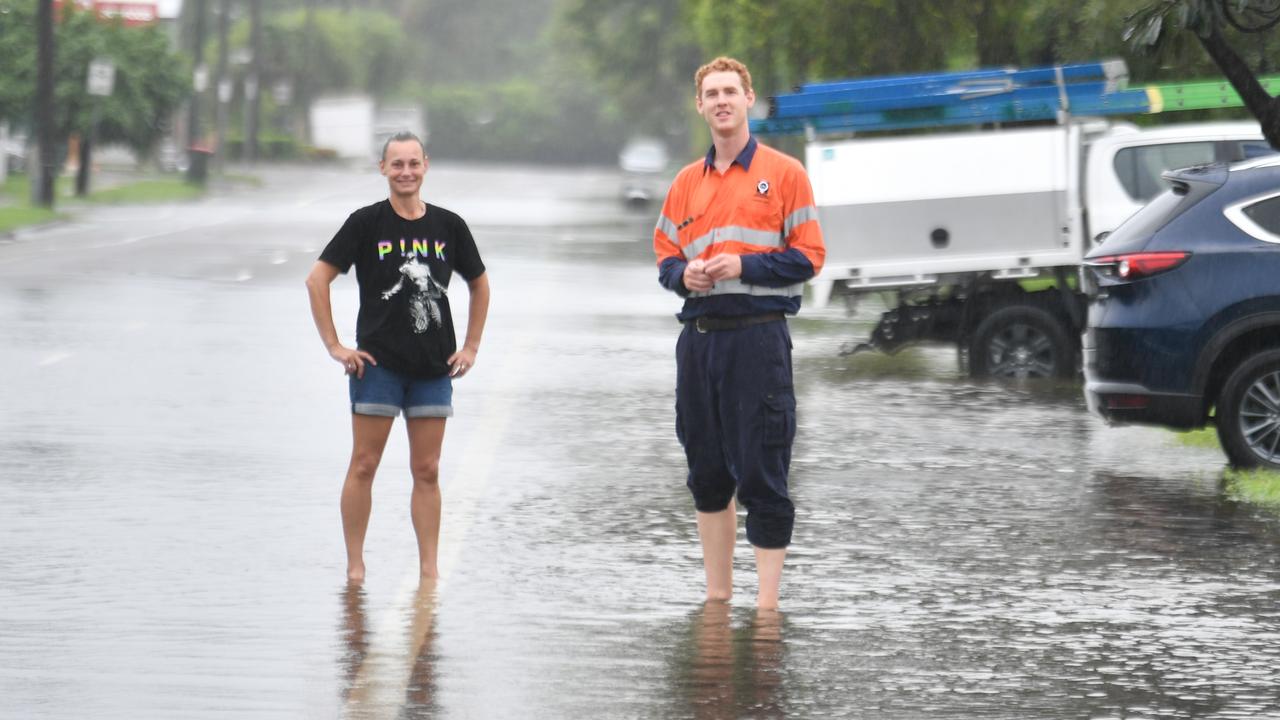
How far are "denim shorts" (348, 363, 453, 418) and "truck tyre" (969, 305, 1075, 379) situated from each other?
9308 millimetres

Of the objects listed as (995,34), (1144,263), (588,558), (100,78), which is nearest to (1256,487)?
(1144,263)

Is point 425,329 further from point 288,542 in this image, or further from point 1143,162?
point 1143,162

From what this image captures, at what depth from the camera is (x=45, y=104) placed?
1667 inches

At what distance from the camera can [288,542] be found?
10141mm

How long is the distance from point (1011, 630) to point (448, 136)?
419 feet

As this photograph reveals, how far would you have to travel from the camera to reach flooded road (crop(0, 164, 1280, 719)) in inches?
293

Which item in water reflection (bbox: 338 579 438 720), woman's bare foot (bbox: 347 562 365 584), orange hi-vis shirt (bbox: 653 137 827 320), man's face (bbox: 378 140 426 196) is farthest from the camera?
woman's bare foot (bbox: 347 562 365 584)

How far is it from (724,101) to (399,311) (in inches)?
59.1

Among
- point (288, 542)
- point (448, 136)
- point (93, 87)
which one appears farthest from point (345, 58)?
point (288, 542)

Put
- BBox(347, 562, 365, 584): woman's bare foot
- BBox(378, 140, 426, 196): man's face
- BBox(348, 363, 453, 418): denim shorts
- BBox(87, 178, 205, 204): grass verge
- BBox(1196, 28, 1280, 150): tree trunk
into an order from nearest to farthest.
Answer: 1. BBox(378, 140, 426, 196): man's face
2. BBox(348, 363, 453, 418): denim shorts
3. BBox(347, 562, 365, 584): woman's bare foot
4. BBox(1196, 28, 1280, 150): tree trunk
5. BBox(87, 178, 205, 204): grass verge

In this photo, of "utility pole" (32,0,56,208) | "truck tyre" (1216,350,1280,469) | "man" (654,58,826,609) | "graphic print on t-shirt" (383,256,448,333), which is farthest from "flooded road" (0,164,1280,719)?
"utility pole" (32,0,56,208)

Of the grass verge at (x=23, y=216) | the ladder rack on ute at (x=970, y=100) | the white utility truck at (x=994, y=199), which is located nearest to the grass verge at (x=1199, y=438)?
the white utility truck at (x=994, y=199)

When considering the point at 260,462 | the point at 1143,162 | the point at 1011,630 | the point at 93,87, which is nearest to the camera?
the point at 1011,630

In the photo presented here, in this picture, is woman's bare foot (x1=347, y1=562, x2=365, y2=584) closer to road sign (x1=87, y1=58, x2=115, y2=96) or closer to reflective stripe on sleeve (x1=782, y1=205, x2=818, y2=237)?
reflective stripe on sleeve (x1=782, y1=205, x2=818, y2=237)
